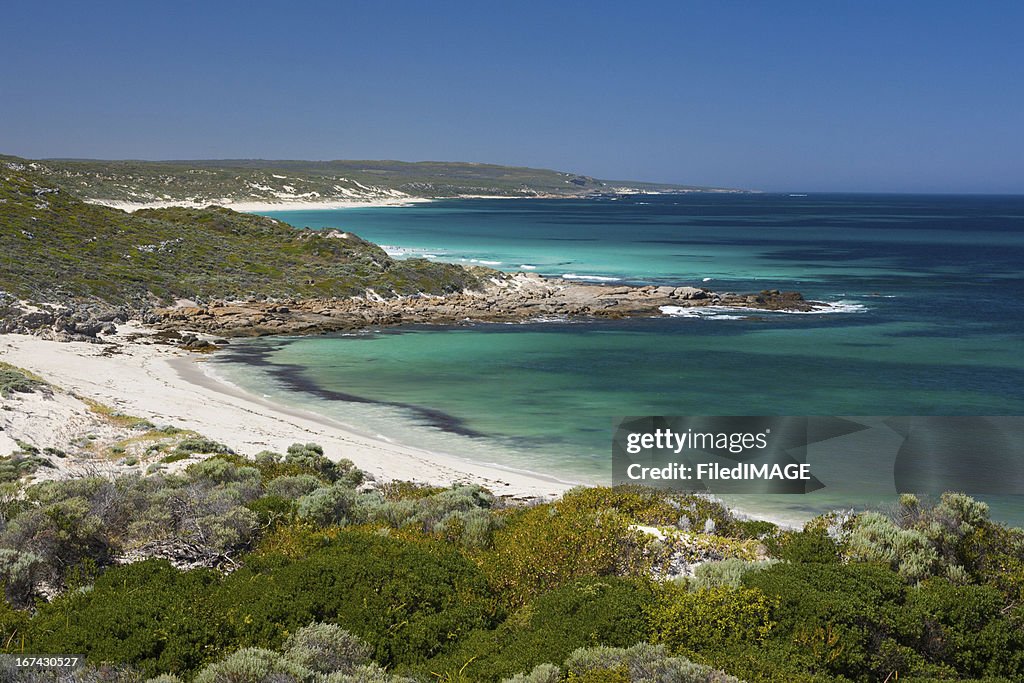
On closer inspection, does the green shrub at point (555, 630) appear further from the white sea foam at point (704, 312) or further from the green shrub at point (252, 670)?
the white sea foam at point (704, 312)

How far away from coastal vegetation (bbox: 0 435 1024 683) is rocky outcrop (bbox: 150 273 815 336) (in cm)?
2616

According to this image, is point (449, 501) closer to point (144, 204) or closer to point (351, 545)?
point (351, 545)

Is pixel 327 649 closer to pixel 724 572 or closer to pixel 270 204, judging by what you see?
pixel 724 572

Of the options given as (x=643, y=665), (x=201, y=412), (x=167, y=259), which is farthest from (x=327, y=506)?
(x=167, y=259)

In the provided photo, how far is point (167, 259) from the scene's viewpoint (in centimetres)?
4681

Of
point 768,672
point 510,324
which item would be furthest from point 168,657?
point 510,324

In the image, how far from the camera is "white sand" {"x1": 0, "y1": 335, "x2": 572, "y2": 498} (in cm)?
1614

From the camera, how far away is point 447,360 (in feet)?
98.1

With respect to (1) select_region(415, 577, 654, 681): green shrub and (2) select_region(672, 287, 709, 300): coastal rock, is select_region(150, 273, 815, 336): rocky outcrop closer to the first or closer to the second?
(2) select_region(672, 287, 709, 300): coastal rock

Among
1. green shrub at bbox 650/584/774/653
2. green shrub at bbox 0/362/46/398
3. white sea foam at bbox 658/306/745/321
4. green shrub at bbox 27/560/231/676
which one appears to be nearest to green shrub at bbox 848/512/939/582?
green shrub at bbox 650/584/774/653

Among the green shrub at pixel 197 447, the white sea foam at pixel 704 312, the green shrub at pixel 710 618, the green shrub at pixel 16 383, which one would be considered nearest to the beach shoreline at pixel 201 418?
the green shrub at pixel 16 383

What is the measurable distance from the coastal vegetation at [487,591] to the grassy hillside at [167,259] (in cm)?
3119

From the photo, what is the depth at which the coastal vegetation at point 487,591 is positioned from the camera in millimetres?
6551

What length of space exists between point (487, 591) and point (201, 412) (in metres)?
14.4
